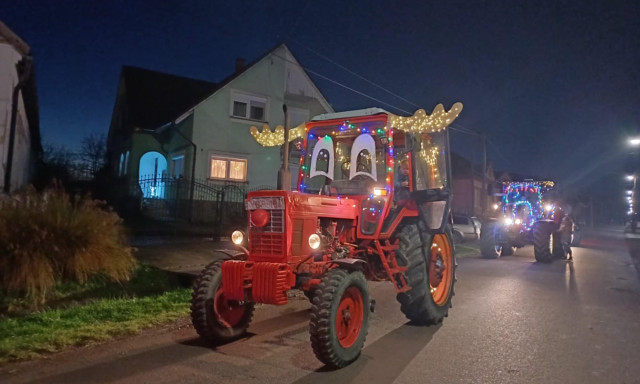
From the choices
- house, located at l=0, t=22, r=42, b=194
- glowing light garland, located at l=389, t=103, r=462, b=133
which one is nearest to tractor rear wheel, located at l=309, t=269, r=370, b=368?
glowing light garland, located at l=389, t=103, r=462, b=133

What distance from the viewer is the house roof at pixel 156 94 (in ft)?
72.2

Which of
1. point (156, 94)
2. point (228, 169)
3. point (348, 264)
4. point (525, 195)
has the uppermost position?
point (156, 94)

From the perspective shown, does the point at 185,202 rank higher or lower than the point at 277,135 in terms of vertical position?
lower

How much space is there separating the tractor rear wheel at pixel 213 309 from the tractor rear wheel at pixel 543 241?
41.5ft

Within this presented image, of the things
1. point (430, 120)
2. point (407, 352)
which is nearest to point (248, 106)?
point (430, 120)

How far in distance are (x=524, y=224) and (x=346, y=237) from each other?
13.7 metres

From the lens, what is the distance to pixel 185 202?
17609 mm

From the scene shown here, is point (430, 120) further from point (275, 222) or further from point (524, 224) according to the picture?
point (524, 224)

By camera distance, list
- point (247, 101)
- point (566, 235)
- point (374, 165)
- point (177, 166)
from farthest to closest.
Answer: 1. point (177, 166)
2. point (247, 101)
3. point (566, 235)
4. point (374, 165)

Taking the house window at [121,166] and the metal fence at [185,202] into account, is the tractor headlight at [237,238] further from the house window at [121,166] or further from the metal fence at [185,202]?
the house window at [121,166]

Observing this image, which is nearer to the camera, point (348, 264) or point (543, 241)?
point (348, 264)

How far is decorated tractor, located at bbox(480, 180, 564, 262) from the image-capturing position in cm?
1577

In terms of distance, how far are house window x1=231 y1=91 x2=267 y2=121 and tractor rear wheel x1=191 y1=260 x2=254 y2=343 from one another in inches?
631

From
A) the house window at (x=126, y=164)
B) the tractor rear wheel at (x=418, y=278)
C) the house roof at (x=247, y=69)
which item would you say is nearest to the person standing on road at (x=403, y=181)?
the tractor rear wheel at (x=418, y=278)
